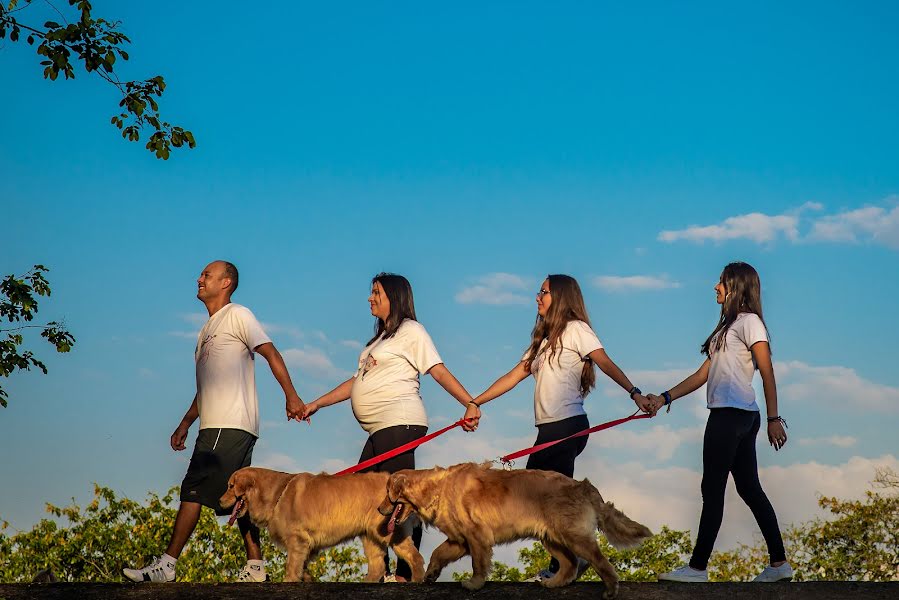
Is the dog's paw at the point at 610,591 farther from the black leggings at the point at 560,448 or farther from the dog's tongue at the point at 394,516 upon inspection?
the dog's tongue at the point at 394,516

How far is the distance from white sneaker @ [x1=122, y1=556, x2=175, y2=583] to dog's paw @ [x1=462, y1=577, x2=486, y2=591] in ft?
8.93

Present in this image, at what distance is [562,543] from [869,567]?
1902 centimetres

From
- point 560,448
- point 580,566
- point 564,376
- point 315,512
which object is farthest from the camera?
point 564,376

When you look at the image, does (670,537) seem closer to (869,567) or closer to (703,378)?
(869,567)

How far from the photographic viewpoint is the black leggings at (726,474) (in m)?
8.45

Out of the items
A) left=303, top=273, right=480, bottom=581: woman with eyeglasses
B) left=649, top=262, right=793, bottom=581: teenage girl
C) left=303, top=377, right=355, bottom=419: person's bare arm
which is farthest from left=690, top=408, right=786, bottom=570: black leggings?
left=303, top=377, right=355, bottom=419: person's bare arm

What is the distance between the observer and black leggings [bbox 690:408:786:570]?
8.45m

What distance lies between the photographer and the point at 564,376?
9281 millimetres

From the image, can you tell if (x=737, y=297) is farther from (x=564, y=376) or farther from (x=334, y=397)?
(x=334, y=397)

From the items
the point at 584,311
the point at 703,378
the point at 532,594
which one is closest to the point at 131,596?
the point at 532,594

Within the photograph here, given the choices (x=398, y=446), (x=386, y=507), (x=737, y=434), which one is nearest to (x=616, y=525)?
(x=737, y=434)

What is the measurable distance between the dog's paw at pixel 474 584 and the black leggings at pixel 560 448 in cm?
138

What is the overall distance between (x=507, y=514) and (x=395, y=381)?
6.65 feet

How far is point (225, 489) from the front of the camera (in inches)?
359
